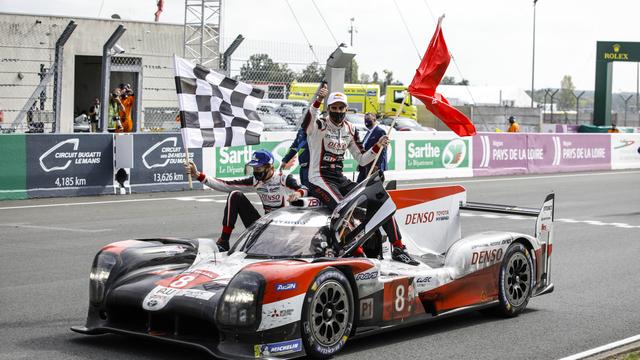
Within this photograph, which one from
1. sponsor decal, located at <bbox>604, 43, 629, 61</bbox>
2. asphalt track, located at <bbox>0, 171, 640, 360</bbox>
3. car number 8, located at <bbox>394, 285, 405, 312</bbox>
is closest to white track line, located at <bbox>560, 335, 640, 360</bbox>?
asphalt track, located at <bbox>0, 171, 640, 360</bbox>

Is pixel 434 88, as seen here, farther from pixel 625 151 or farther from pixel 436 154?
pixel 625 151

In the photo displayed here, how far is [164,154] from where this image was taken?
1981cm

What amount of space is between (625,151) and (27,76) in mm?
19693

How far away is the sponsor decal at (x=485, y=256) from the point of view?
7891 millimetres

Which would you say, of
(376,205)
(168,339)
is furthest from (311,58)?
(168,339)

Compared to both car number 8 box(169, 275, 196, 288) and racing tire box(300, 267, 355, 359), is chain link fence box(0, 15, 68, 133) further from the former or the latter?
racing tire box(300, 267, 355, 359)

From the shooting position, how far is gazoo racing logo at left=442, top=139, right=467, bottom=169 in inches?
1027

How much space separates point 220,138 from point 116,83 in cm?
2392

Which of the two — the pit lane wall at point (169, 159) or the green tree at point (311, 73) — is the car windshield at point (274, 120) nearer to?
the green tree at point (311, 73)

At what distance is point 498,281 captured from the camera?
8102 millimetres

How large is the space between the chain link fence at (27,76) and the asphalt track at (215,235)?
8.67 ft

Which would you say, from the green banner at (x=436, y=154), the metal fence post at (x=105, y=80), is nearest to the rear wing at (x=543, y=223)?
the metal fence post at (x=105, y=80)

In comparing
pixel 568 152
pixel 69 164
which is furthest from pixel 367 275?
pixel 568 152

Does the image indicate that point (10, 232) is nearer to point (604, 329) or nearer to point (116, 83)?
point (604, 329)
